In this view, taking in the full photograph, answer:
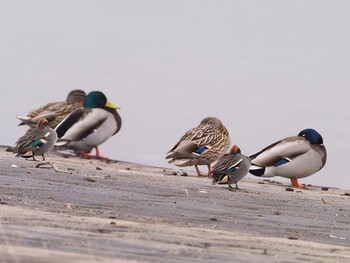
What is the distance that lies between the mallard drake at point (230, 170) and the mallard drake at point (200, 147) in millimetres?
2693

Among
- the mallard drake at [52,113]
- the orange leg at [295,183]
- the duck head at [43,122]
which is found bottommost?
the orange leg at [295,183]

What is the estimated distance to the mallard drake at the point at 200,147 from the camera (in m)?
17.5

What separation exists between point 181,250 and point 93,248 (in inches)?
23.9

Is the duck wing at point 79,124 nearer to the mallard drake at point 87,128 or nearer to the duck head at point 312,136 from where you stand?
the mallard drake at point 87,128

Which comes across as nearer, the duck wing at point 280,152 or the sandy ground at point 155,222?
the sandy ground at point 155,222

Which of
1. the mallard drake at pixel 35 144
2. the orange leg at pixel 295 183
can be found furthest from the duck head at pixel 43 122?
the orange leg at pixel 295 183

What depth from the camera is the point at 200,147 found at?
57.9ft

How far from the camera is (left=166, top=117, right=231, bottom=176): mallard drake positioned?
17.5 metres

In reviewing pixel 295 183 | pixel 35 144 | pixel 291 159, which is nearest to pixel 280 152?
pixel 291 159

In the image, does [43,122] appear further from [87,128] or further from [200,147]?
[87,128]

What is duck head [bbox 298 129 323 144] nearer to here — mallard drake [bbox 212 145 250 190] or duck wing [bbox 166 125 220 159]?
duck wing [bbox 166 125 220 159]

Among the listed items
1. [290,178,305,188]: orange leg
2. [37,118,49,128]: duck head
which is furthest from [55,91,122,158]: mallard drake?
[37,118,49,128]: duck head

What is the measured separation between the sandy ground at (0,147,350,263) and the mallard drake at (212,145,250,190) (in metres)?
0.18

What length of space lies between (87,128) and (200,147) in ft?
14.0
